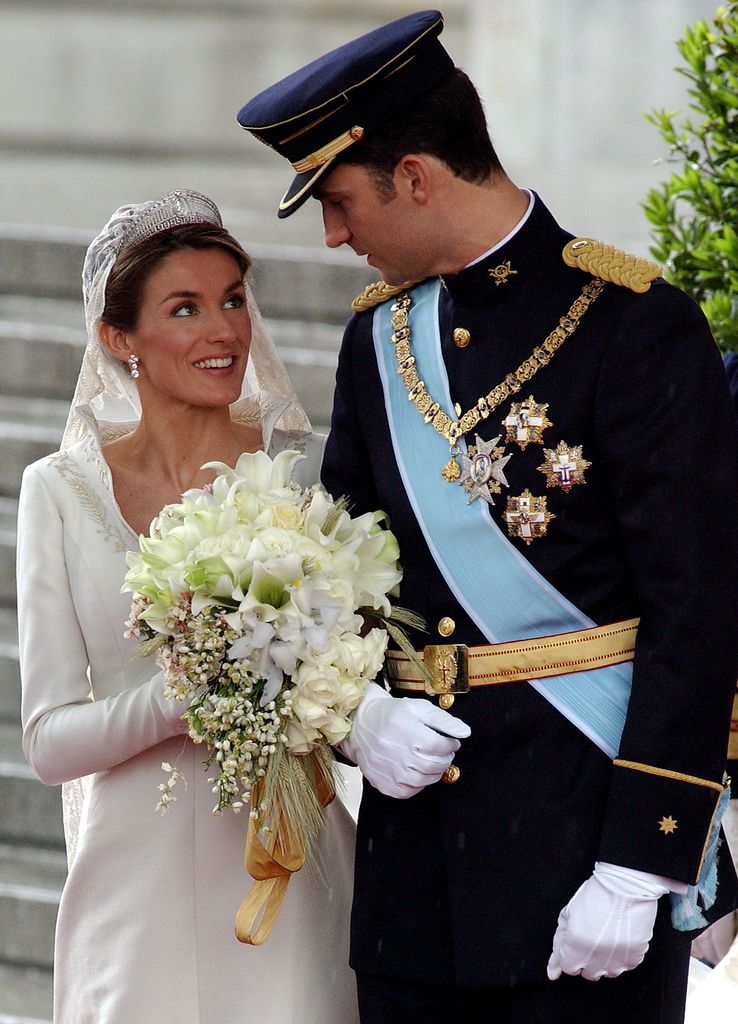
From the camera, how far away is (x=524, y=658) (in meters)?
1.91

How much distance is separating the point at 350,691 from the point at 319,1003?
0.62 meters

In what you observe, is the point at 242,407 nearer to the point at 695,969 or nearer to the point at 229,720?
the point at 229,720

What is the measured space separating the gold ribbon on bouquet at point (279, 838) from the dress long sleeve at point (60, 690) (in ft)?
0.88

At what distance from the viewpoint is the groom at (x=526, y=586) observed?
1.80 m

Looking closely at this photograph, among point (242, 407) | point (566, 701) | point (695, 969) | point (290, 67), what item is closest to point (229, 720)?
point (566, 701)

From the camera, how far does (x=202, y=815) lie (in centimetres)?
233

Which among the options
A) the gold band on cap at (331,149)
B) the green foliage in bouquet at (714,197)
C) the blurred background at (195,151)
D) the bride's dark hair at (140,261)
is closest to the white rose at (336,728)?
the gold band on cap at (331,149)

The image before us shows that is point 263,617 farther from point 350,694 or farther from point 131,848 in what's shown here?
point 131,848

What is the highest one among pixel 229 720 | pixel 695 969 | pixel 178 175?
pixel 178 175

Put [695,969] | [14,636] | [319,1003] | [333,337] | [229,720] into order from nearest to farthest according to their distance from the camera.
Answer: [229,720] < [319,1003] < [695,969] < [14,636] < [333,337]

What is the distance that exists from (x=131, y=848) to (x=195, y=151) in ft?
14.7

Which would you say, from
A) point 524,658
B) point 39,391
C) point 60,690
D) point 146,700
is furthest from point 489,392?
point 39,391

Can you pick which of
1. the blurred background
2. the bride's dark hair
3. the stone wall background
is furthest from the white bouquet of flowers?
the stone wall background

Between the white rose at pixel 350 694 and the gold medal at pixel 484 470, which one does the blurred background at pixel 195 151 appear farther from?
the white rose at pixel 350 694
